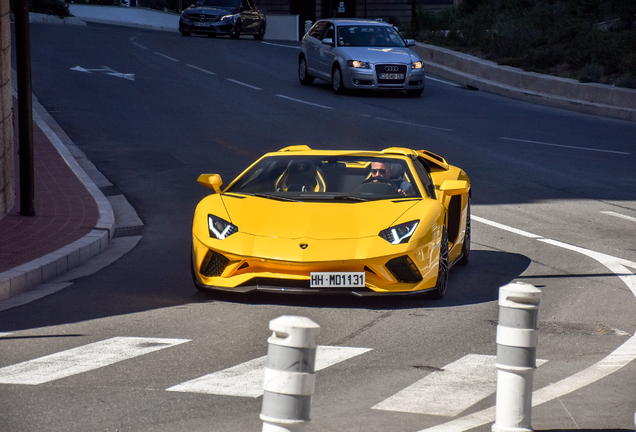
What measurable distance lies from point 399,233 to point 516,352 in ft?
12.0

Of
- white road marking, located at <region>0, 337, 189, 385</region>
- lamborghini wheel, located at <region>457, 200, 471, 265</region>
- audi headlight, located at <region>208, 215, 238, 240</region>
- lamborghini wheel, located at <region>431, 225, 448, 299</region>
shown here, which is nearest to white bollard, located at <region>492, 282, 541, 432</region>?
white road marking, located at <region>0, 337, 189, 385</region>

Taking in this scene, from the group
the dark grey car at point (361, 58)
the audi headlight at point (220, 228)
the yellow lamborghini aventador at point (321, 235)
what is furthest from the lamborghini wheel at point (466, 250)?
the dark grey car at point (361, 58)

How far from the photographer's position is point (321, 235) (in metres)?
7.98

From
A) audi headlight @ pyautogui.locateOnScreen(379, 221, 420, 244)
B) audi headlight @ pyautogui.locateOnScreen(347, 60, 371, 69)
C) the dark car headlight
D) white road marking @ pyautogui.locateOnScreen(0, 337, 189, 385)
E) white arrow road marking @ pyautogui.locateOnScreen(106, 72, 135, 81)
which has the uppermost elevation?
the dark car headlight

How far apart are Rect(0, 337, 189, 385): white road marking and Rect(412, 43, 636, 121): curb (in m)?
19.0

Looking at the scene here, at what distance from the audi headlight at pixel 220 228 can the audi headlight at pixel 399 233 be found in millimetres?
1212

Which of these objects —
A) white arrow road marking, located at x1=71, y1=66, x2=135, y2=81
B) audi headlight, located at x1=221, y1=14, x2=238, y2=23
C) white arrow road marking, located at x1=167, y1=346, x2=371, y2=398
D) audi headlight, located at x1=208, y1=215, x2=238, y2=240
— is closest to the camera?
white arrow road marking, located at x1=167, y1=346, x2=371, y2=398

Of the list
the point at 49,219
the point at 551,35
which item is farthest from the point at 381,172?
the point at 551,35

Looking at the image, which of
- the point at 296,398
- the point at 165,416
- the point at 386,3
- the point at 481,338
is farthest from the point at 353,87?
the point at 386,3

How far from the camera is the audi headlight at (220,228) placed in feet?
26.8

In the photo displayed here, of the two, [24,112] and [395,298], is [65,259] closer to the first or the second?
[24,112]

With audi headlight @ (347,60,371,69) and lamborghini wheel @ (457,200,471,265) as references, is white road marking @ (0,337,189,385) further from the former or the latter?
audi headlight @ (347,60,371,69)

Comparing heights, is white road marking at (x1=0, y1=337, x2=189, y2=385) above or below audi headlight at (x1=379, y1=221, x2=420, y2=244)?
below

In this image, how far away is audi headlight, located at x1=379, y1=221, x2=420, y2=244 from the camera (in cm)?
803
